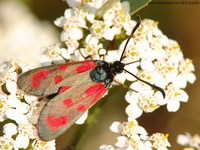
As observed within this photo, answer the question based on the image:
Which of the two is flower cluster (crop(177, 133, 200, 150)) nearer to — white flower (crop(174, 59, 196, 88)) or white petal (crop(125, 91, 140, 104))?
white flower (crop(174, 59, 196, 88))

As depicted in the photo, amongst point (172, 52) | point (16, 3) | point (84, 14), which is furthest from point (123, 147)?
point (16, 3)

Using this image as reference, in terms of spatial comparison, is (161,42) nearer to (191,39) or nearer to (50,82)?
(50,82)

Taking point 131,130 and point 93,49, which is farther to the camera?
point 93,49

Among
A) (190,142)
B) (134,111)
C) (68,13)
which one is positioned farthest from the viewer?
(190,142)

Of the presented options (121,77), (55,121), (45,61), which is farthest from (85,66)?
(55,121)

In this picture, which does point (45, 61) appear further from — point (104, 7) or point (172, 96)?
point (172, 96)

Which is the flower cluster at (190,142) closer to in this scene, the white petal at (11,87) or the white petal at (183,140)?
the white petal at (183,140)
